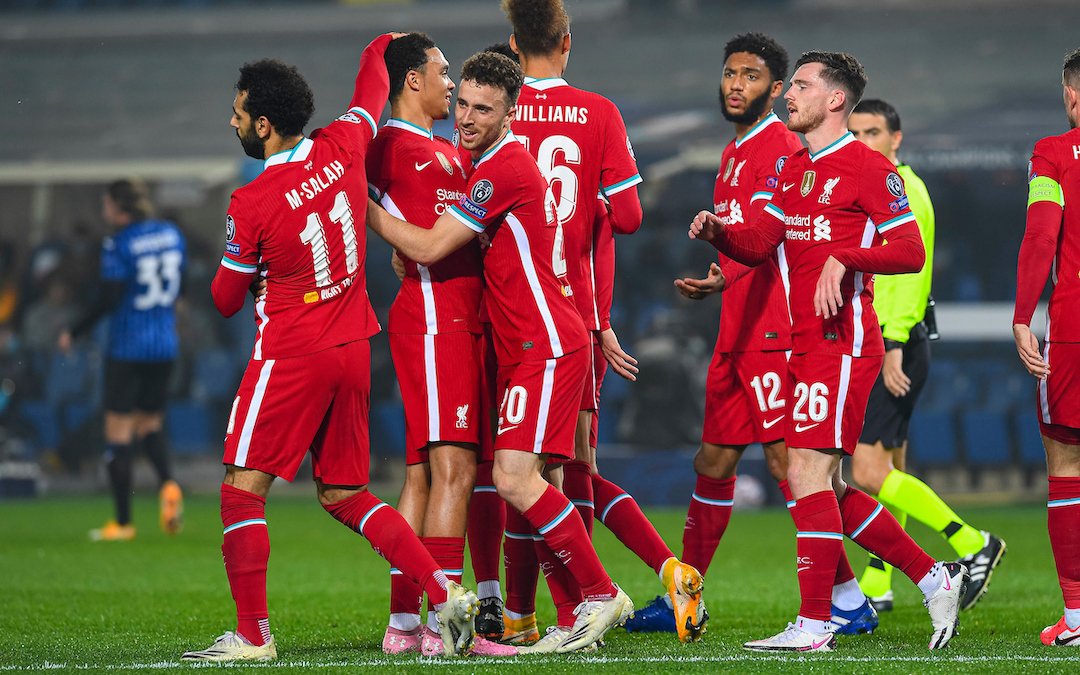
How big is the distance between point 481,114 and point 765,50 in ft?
5.00

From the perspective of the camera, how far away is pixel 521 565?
451 cm

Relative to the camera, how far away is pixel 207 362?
46.1 ft

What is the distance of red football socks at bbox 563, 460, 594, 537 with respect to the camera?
15.4ft

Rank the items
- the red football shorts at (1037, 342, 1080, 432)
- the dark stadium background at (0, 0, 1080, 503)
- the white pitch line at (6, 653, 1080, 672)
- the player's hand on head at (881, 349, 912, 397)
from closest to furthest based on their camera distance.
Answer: the white pitch line at (6, 653, 1080, 672) → the red football shorts at (1037, 342, 1080, 432) → the player's hand on head at (881, 349, 912, 397) → the dark stadium background at (0, 0, 1080, 503)

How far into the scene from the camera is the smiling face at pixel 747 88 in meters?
4.96

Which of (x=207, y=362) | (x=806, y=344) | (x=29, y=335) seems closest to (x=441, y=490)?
(x=806, y=344)

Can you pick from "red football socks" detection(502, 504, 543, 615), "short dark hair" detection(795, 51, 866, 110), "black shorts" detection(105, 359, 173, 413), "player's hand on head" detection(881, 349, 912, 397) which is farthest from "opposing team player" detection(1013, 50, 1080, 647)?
"black shorts" detection(105, 359, 173, 413)

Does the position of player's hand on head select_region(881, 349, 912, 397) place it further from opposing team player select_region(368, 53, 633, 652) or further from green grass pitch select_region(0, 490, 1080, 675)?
opposing team player select_region(368, 53, 633, 652)

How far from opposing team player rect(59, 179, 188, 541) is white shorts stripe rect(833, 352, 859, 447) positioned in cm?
590

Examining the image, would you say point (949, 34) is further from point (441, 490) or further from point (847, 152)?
point (441, 490)

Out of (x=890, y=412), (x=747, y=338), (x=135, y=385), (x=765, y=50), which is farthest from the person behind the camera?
(x=135, y=385)

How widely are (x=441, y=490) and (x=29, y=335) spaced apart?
1175cm

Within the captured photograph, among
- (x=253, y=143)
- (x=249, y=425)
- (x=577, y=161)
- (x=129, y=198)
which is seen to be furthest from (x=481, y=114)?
(x=129, y=198)

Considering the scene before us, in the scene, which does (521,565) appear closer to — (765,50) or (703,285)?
(703,285)
